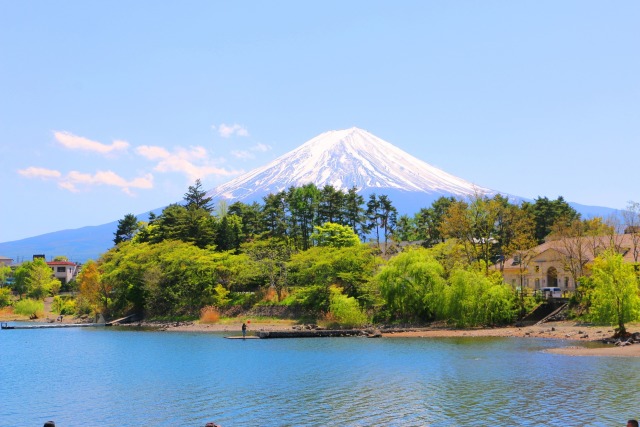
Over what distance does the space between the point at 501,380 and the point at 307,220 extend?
5861 cm

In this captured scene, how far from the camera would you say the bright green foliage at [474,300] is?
52.2m

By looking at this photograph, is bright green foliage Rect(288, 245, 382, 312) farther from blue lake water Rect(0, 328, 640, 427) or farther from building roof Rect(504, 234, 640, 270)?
building roof Rect(504, 234, 640, 270)

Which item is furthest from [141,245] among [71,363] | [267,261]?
[71,363]

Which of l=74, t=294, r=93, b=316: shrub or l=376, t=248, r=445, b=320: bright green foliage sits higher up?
l=376, t=248, r=445, b=320: bright green foliage

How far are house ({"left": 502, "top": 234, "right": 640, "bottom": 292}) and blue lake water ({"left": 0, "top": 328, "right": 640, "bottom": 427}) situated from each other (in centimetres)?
1443

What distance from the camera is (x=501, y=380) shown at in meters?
28.7

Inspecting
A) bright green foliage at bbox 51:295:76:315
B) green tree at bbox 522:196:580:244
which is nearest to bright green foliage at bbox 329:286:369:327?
green tree at bbox 522:196:580:244

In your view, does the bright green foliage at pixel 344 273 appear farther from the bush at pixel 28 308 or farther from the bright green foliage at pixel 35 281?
the bright green foliage at pixel 35 281

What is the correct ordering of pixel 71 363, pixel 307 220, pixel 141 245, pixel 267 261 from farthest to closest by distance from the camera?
pixel 307 220, pixel 141 245, pixel 267 261, pixel 71 363

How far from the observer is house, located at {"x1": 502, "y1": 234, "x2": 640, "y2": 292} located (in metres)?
55.9

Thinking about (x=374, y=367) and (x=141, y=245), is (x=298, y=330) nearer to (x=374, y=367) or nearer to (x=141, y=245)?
(x=374, y=367)

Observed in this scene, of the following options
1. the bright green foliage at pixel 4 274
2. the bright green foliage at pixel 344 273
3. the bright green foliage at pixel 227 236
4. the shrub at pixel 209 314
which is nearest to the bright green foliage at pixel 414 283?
the bright green foliage at pixel 344 273

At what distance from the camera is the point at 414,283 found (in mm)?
54719

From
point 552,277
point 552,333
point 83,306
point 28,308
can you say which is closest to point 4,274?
point 28,308
